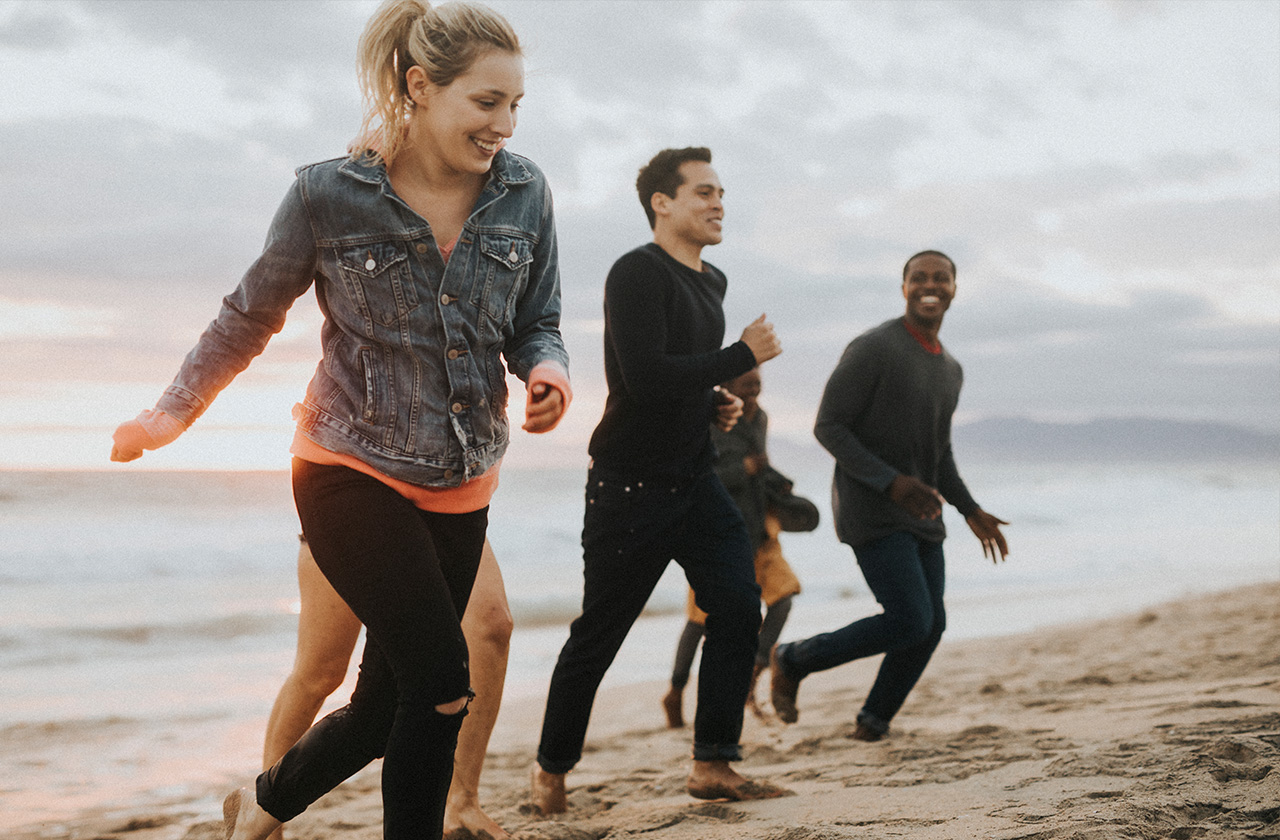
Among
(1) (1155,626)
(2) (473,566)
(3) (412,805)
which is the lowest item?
(1) (1155,626)

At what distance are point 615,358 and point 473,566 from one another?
117 centimetres

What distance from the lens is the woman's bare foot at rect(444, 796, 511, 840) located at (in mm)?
2982

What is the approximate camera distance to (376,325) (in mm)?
2178

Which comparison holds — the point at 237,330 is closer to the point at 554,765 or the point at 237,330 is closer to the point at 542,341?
the point at 542,341

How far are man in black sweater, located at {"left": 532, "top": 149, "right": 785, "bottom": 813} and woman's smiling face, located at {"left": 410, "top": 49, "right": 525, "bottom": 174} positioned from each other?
1.04m

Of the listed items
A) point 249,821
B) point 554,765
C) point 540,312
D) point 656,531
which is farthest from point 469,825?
point 540,312

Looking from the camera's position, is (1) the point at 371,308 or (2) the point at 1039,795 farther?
(2) the point at 1039,795

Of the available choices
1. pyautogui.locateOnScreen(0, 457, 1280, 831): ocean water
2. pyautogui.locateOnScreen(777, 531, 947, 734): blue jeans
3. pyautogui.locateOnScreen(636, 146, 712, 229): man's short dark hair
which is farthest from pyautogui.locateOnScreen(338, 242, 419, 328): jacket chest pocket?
pyautogui.locateOnScreen(0, 457, 1280, 831): ocean water

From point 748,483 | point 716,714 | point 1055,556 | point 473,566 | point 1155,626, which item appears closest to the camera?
point 473,566

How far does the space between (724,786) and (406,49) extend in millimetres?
2355

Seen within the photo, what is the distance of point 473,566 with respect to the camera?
2.32 meters

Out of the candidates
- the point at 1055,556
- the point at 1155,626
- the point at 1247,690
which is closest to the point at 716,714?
the point at 1247,690

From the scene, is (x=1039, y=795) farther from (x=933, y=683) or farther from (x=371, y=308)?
(x=933, y=683)

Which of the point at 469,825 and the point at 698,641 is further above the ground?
the point at 698,641
